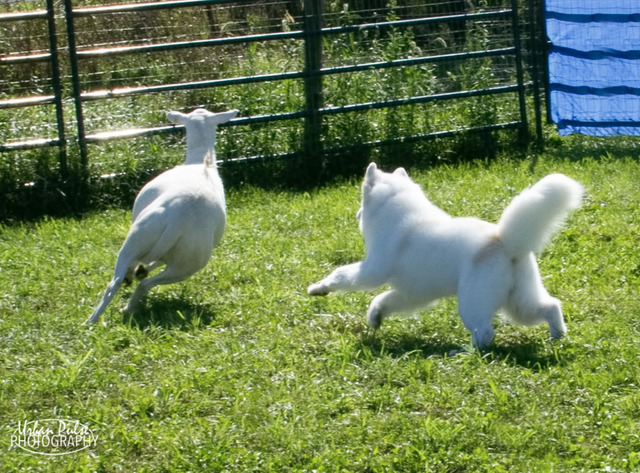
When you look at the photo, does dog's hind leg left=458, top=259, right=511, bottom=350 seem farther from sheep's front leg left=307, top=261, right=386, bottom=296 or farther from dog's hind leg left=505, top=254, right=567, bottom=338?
sheep's front leg left=307, top=261, right=386, bottom=296

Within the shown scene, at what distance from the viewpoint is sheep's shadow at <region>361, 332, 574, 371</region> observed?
16.3ft

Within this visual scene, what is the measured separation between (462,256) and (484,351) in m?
0.51

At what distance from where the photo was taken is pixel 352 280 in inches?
215

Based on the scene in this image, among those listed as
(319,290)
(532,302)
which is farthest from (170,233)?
(532,302)

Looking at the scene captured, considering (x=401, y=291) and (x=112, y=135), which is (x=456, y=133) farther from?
(x=401, y=291)

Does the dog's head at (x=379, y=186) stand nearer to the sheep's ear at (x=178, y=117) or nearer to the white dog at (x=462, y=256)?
the white dog at (x=462, y=256)

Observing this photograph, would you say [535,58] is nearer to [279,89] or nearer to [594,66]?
[594,66]

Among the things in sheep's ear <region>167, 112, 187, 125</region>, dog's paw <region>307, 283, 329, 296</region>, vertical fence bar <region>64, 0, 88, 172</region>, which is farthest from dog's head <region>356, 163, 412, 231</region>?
vertical fence bar <region>64, 0, 88, 172</region>

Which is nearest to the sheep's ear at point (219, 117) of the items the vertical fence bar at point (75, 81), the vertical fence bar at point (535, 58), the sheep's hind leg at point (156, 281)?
the sheep's hind leg at point (156, 281)

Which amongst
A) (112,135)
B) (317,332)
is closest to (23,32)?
(112,135)

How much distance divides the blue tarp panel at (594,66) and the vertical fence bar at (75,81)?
16.3 feet

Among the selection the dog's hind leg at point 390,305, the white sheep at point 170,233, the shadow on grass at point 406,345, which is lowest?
the shadow on grass at point 406,345

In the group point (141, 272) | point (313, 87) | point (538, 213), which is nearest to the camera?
point (538, 213)

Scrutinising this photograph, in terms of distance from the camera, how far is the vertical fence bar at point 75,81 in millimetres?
9039
